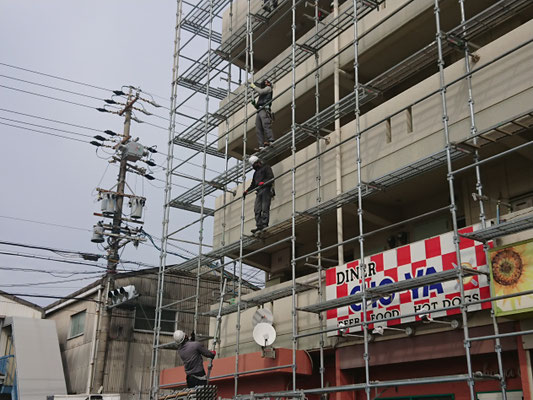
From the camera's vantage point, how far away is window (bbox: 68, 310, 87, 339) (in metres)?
27.8

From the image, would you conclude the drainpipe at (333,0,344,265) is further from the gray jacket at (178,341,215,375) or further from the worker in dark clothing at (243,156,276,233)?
the gray jacket at (178,341,215,375)

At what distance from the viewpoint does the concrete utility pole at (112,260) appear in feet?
79.7

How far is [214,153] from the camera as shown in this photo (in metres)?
20.8

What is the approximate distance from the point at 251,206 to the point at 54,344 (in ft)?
52.3

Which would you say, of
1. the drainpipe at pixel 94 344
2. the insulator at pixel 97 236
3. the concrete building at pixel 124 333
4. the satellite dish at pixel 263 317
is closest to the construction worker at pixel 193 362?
the satellite dish at pixel 263 317

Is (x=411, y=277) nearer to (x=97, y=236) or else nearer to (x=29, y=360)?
(x=97, y=236)

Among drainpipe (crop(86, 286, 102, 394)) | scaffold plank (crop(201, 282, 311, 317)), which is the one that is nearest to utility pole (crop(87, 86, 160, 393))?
drainpipe (crop(86, 286, 102, 394))

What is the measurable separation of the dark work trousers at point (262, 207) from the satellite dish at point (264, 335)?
2.93 metres

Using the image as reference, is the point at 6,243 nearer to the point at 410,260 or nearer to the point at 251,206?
the point at 251,206

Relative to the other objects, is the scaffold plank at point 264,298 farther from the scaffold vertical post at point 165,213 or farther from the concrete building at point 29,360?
the concrete building at point 29,360

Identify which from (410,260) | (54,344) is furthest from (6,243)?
(410,260)

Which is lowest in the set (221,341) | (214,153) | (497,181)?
(221,341)

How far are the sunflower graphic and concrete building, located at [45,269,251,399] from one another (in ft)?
55.5

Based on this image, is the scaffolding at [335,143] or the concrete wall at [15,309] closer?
the scaffolding at [335,143]
